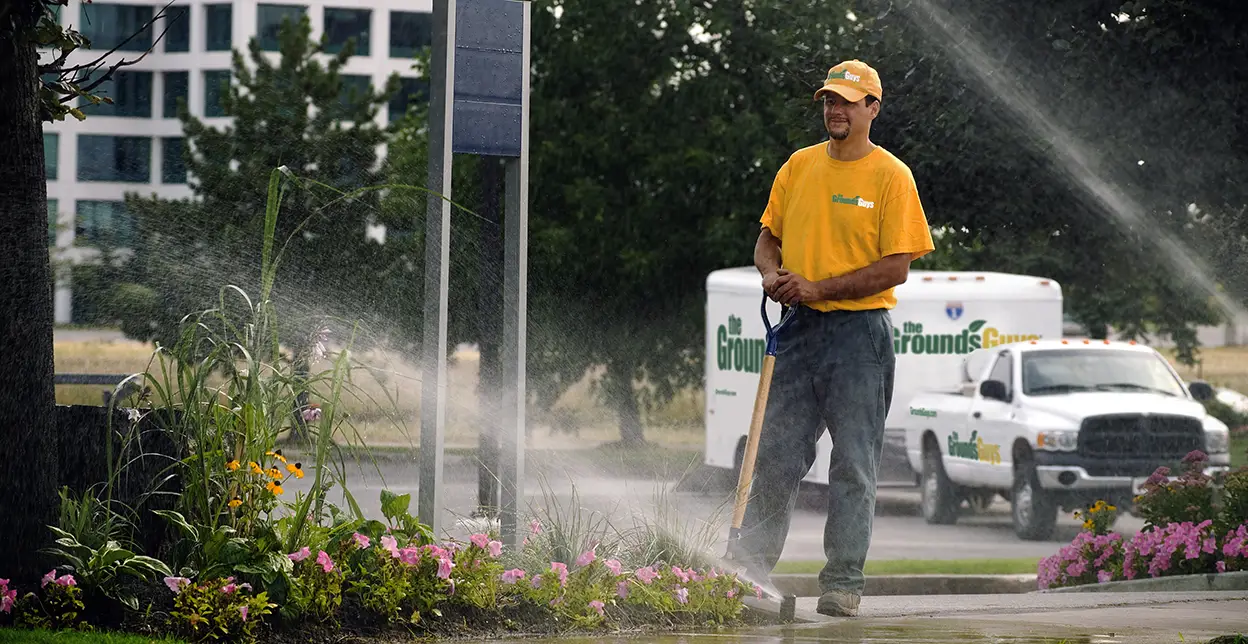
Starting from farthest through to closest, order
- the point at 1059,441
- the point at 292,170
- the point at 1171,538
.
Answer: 1. the point at 292,170
2. the point at 1059,441
3. the point at 1171,538

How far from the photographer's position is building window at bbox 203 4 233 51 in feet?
134

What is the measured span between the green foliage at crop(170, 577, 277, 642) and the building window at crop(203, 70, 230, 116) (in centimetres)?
1764

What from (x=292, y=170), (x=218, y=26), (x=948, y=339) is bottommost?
(x=948, y=339)

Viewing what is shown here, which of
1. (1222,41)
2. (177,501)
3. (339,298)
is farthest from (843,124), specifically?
(339,298)

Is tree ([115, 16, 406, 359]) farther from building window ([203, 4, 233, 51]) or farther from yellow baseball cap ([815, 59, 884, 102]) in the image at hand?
building window ([203, 4, 233, 51])

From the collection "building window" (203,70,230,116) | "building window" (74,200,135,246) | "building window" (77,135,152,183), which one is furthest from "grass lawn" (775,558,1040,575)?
"building window" (77,135,152,183)

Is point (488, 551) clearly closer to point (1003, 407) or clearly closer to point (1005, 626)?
point (1005, 626)

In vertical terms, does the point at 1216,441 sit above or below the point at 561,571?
below

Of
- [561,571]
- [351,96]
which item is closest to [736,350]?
[351,96]

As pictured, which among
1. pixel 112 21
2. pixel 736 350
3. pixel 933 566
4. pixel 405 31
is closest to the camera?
pixel 933 566

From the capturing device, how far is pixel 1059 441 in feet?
57.9

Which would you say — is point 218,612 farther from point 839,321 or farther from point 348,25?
point 348,25

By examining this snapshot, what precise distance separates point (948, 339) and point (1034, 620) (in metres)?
14.1

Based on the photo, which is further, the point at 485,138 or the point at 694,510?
the point at 485,138
